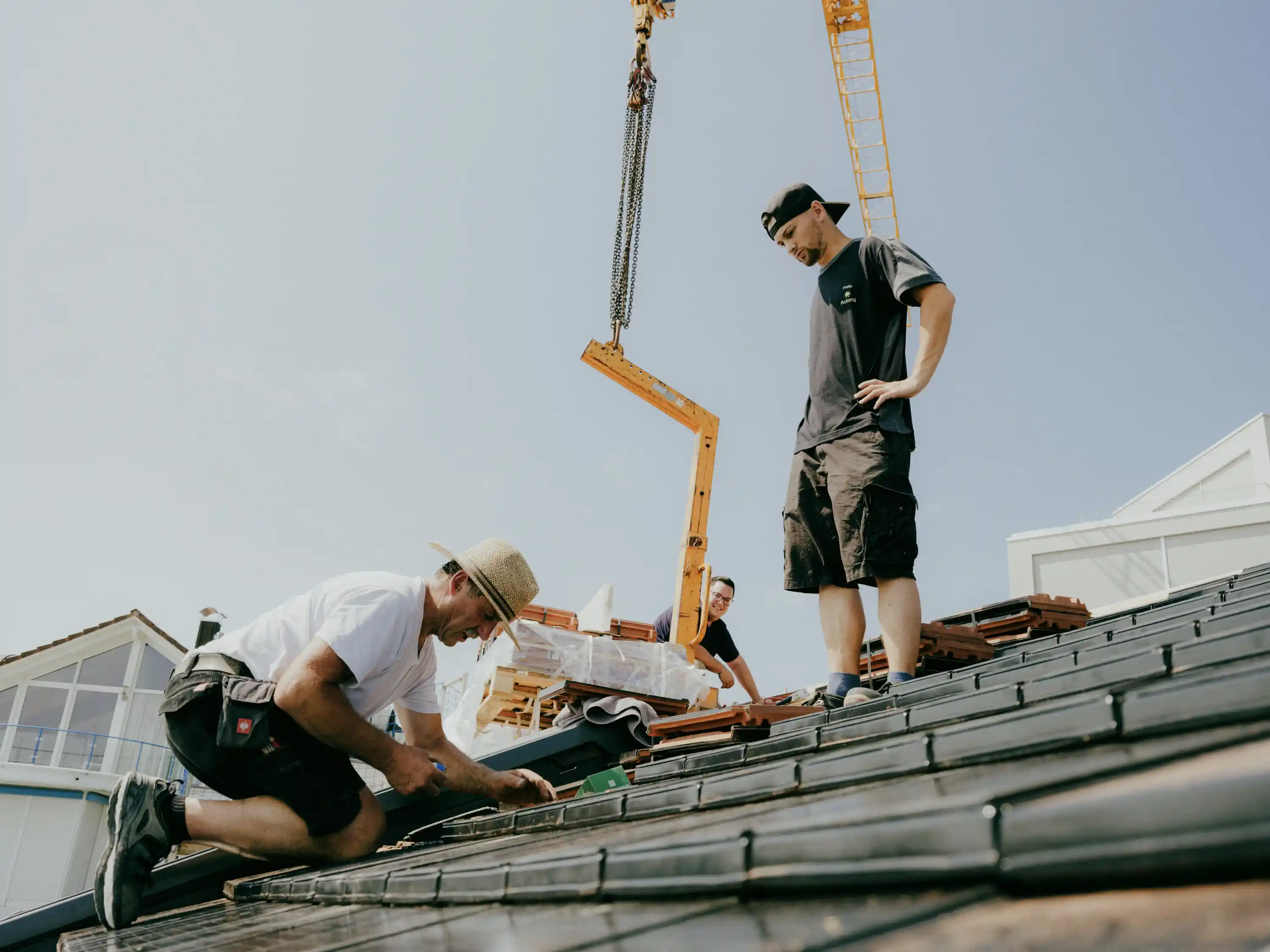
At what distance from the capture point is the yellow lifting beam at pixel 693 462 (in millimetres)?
14461

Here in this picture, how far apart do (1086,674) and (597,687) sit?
4165mm

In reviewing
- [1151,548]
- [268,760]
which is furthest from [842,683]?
[1151,548]

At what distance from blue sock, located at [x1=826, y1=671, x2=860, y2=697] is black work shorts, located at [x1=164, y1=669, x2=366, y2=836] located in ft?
5.61

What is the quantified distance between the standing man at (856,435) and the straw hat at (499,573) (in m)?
1.04

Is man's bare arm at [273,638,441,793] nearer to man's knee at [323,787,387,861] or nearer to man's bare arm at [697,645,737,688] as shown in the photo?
man's knee at [323,787,387,861]

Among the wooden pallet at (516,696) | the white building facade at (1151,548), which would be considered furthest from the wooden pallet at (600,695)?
the white building facade at (1151,548)

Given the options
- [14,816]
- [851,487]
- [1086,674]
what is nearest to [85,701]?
[14,816]

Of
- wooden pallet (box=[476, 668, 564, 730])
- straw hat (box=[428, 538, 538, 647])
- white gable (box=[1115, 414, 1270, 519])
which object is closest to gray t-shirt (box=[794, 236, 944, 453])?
straw hat (box=[428, 538, 538, 647])

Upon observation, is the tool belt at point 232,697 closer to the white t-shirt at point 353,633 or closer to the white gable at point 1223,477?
the white t-shirt at point 353,633

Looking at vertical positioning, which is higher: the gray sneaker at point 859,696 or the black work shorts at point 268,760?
the gray sneaker at point 859,696

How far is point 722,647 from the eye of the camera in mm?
9219

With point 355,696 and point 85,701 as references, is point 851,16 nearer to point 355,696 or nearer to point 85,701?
point 85,701

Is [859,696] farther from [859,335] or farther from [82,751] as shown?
[82,751]

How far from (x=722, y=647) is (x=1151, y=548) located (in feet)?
63.3
